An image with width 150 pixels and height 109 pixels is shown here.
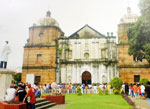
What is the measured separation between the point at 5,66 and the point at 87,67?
15.8 m

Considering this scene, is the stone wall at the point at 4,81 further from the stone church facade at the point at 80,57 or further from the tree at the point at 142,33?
the stone church facade at the point at 80,57

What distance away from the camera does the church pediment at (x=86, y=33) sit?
25.7 m

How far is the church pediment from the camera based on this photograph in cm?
2570

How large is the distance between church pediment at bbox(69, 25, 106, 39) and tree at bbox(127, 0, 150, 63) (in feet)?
33.1

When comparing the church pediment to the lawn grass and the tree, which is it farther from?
→ the lawn grass

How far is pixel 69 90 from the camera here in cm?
2056

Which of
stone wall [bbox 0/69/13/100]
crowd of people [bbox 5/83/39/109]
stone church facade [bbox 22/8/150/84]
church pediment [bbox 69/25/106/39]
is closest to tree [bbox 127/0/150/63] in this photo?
stone church facade [bbox 22/8/150/84]

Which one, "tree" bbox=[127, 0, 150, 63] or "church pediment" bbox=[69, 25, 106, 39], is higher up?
"church pediment" bbox=[69, 25, 106, 39]

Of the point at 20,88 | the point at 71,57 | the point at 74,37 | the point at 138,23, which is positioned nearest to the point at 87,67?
the point at 71,57

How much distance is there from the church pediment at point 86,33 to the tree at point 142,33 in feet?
33.1

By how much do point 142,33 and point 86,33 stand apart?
1228 centimetres

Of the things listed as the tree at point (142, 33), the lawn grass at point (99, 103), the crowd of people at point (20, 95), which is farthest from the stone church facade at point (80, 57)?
the crowd of people at point (20, 95)

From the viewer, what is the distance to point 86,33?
25.9m

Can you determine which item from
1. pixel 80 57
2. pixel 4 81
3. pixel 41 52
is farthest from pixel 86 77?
pixel 4 81
